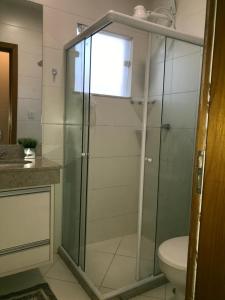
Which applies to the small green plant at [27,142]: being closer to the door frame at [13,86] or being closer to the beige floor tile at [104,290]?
the door frame at [13,86]

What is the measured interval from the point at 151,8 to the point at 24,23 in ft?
4.14

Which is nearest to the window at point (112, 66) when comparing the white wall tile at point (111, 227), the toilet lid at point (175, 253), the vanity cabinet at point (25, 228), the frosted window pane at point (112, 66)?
the frosted window pane at point (112, 66)

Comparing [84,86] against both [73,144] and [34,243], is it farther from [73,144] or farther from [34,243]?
[34,243]

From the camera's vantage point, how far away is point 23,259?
63.6 inches

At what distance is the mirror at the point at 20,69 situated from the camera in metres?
1.88

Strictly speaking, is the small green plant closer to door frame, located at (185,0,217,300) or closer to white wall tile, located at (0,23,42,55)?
white wall tile, located at (0,23,42,55)

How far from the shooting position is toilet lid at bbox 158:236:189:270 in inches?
54.5

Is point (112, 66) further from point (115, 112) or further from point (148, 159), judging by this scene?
point (148, 159)

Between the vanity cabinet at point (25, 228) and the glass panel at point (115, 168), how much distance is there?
62 centimetres

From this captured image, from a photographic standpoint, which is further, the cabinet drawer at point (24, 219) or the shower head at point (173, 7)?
the shower head at point (173, 7)

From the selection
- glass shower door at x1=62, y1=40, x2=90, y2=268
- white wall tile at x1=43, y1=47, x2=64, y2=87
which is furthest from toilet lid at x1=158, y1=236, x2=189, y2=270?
white wall tile at x1=43, y1=47, x2=64, y2=87

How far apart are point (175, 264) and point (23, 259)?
943 millimetres

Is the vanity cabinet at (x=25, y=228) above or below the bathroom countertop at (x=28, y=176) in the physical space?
below

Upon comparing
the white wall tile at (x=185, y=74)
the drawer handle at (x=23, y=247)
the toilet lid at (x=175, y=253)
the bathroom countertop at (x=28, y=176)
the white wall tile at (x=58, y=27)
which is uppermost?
the white wall tile at (x=58, y=27)
